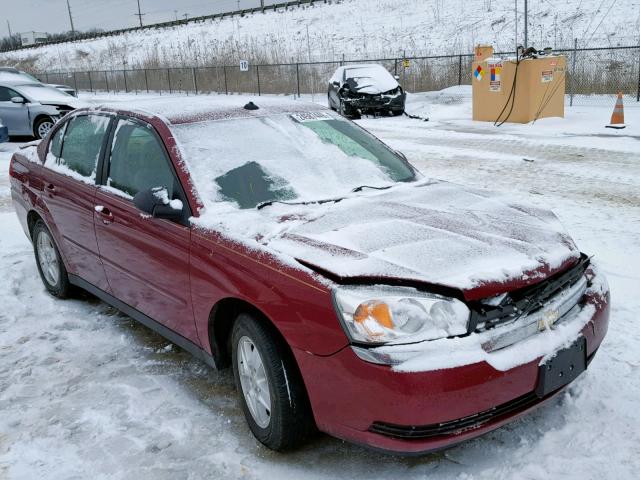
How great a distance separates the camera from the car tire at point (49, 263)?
488cm

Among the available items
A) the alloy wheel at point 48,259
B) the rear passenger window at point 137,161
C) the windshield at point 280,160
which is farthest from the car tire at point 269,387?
the alloy wheel at point 48,259

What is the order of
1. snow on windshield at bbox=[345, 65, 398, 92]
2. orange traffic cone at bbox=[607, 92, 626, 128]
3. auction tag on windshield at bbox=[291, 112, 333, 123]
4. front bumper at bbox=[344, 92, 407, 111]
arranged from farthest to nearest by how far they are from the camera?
snow on windshield at bbox=[345, 65, 398, 92], front bumper at bbox=[344, 92, 407, 111], orange traffic cone at bbox=[607, 92, 626, 128], auction tag on windshield at bbox=[291, 112, 333, 123]

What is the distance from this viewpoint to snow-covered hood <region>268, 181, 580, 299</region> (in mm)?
2520

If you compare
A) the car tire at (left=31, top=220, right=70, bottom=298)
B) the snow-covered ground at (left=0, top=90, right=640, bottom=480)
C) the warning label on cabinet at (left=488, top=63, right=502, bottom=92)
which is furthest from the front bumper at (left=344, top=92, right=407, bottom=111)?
the car tire at (left=31, top=220, right=70, bottom=298)

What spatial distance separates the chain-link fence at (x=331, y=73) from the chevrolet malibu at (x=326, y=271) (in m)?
16.6

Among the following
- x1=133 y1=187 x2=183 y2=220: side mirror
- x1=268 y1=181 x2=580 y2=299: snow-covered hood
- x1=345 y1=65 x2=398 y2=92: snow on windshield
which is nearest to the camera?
x1=268 y1=181 x2=580 y2=299: snow-covered hood

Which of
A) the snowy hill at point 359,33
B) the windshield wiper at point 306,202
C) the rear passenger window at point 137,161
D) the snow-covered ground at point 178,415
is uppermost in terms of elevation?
the snowy hill at point 359,33

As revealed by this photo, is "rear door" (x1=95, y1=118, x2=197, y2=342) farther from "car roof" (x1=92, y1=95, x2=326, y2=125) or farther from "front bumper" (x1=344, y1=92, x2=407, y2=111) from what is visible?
"front bumper" (x1=344, y1=92, x2=407, y2=111)

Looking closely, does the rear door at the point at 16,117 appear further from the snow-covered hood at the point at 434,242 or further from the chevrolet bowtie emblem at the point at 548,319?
the chevrolet bowtie emblem at the point at 548,319

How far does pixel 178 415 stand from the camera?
3307 millimetres

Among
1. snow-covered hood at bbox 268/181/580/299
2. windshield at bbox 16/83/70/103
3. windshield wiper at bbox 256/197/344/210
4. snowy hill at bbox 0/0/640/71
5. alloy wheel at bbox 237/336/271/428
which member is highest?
A: snowy hill at bbox 0/0/640/71

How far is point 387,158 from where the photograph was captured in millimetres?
4191

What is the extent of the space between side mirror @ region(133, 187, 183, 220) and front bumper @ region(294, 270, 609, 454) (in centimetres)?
110

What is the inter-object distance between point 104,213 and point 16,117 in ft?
42.7
